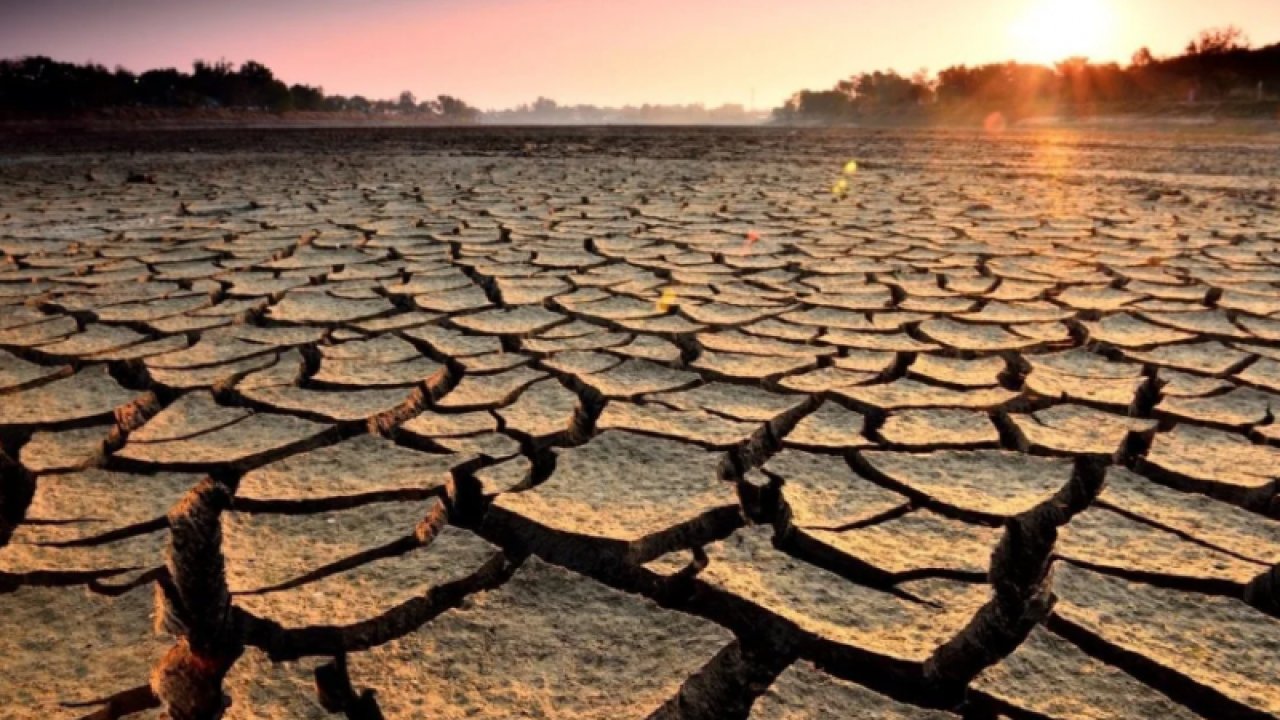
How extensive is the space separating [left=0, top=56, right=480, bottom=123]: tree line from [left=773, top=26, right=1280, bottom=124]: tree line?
23.3 meters

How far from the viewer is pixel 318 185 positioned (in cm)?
536

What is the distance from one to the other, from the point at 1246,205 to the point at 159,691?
4924mm

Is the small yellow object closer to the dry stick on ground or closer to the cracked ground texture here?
the cracked ground texture

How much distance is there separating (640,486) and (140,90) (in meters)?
32.5

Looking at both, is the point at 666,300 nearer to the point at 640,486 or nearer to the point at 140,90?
the point at 640,486

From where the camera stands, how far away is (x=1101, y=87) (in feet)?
87.8

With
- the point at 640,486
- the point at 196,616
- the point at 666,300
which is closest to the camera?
the point at 196,616

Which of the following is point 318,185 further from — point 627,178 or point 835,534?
point 835,534

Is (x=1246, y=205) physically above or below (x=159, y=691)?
above

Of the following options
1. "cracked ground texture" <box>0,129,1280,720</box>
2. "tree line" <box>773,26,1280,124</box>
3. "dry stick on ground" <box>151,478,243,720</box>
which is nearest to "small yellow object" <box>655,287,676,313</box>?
"cracked ground texture" <box>0,129,1280,720</box>

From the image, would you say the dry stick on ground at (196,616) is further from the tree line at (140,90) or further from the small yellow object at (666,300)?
the tree line at (140,90)

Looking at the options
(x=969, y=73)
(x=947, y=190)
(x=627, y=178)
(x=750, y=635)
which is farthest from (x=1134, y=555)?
(x=969, y=73)

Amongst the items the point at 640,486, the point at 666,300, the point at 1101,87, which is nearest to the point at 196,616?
the point at 640,486

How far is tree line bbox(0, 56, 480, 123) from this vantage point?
21.0m
